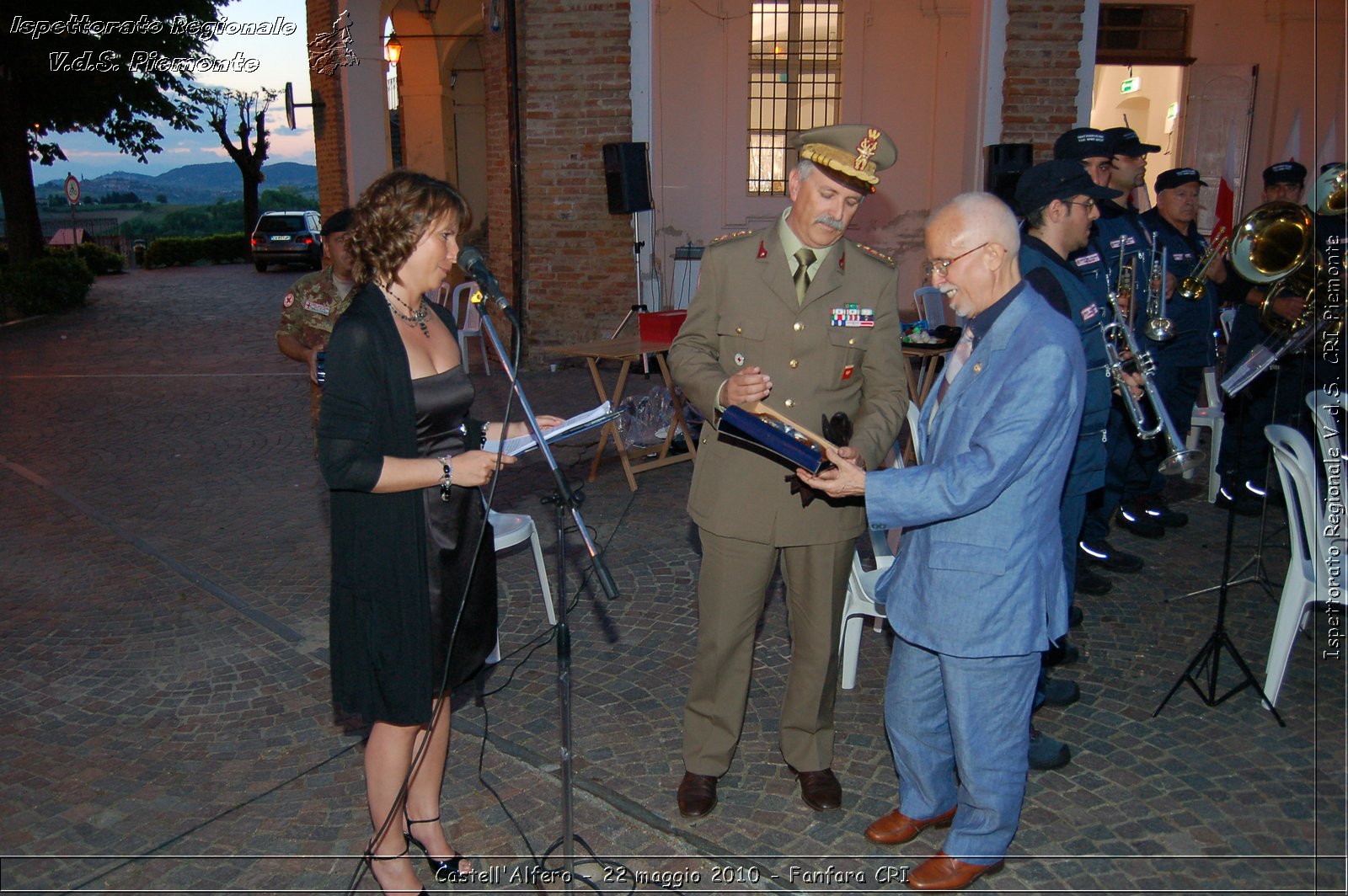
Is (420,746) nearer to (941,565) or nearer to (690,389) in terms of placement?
(690,389)

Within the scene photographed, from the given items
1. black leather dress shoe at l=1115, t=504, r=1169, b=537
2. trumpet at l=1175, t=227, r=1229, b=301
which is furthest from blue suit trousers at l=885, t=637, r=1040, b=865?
trumpet at l=1175, t=227, r=1229, b=301

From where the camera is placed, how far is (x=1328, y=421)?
14.2ft

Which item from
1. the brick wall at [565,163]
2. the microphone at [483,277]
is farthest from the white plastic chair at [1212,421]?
the brick wall at [565,163]

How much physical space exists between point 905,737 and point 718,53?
10799mm

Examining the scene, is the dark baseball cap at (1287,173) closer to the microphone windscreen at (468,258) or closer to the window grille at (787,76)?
the window grille at (787,76)

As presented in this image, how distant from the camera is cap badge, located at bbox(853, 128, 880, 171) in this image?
2.98 metres

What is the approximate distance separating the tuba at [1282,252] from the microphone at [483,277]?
13.9ft

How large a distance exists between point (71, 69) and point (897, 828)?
21.9 meters

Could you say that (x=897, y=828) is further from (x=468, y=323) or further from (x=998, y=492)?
(x=468, y=323)

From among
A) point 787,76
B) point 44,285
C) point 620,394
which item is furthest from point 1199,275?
point 44,285

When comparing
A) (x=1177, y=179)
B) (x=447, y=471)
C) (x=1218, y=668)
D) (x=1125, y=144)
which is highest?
(x=1125, y=144)

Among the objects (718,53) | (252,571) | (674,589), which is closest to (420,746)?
(674,589)

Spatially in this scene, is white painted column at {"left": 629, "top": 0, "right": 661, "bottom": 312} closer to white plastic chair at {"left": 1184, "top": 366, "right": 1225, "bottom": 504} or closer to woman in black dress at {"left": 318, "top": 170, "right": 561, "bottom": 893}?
white plastic chair at {"left": 1184, "top": 366, "right": 1225, "bottom": 504}

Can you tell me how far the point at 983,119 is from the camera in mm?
10250
